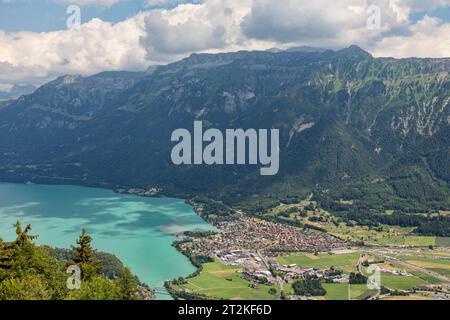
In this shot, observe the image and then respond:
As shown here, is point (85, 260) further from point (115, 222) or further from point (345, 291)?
point (115, 222)

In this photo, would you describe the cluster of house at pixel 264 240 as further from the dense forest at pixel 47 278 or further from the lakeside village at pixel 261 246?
the dense forest at pixel 47 278

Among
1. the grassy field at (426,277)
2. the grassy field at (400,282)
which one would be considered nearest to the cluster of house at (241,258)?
the grassy field at (400,282)

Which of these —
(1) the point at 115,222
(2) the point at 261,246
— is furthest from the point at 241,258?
(1) the point at 115,222

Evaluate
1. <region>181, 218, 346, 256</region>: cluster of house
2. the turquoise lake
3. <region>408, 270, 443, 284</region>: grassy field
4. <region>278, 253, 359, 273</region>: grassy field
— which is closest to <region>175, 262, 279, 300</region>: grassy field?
the turquoise lake

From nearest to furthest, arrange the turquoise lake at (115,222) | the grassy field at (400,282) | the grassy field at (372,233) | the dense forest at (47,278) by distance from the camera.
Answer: the dense forest at (47,278), the grassy field at (400,282), the turquoise lake at (115,222), the grassy field at (372,233)

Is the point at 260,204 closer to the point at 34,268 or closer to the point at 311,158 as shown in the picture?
the point at 311,158

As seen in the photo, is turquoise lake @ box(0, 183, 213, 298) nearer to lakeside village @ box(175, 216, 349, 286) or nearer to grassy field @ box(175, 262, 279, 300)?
grassy field @ box(175, 262, 279, 300)
